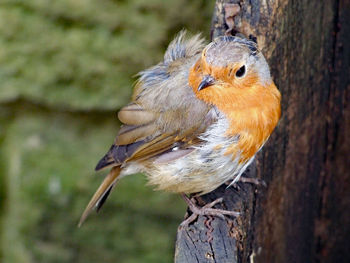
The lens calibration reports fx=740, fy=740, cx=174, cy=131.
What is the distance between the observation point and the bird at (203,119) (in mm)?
2391

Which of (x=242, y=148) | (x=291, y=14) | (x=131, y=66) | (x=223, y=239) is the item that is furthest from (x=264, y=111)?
(x=131, y=66)

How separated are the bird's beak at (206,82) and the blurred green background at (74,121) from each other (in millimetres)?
627

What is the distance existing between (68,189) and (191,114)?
0.89m

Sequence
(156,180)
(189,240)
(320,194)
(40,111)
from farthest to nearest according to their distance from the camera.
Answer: (40,111), (320,194), (156,180), (189,240)

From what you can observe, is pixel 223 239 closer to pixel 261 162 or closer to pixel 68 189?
pixel 261 162

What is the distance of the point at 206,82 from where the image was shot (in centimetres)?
239

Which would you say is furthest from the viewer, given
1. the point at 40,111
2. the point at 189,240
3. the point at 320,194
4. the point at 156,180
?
the point at 40,111

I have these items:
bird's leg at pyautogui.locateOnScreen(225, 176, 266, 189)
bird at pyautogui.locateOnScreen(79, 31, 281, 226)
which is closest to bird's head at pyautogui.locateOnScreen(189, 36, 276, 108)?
bird at pyautogui.locateOnScreen(79, 31, 281, 226)

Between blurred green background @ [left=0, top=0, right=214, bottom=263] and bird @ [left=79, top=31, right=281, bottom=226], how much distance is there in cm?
39

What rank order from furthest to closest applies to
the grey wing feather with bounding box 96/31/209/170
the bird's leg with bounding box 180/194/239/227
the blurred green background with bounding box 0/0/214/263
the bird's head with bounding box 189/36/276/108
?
the blurred green background with bounding box 0/0/214/263
the grey wing feather with bounding box 96/31/209/170
the bird's head with bounding box 189/36/276/108
the bird's leg with bounding box 180/194/239/227

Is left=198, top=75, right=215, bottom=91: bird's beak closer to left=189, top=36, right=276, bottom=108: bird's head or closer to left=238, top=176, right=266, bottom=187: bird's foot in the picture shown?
left=189, top=36, right=276, bottom=108: bird's head

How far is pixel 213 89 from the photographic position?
8.02 feet

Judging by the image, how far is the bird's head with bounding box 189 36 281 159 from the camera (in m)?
2.35

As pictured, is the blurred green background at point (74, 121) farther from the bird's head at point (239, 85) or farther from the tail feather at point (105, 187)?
the bird's head at point (239, 85)
